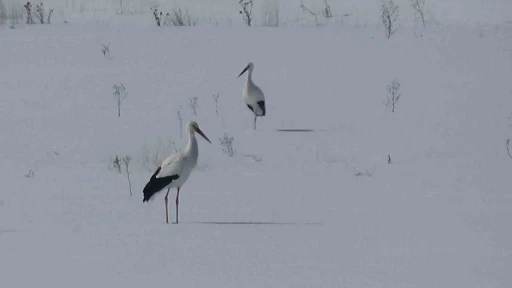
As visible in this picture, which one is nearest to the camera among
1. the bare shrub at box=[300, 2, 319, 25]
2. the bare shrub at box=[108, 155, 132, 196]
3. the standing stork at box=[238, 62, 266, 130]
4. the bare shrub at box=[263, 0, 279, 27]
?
the bare shrub at box=[108, 155, 132, 196]

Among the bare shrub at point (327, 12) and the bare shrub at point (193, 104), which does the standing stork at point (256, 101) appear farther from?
the bare shrub at point (327, 12)

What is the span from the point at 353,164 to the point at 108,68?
576 centimetres

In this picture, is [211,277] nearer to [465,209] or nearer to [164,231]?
[164,231]

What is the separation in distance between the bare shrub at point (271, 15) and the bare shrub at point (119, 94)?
4722 mm

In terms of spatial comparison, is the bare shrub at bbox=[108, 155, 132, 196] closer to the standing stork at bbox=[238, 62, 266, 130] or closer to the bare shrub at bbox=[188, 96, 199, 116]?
the bare shrub at bbox=[188, 96, 199, 116]

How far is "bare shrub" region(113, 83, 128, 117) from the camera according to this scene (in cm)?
1423

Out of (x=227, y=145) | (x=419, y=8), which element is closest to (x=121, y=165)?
(x=227, y=145)

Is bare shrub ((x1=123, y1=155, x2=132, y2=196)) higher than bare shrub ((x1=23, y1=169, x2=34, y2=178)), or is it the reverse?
bare shrub ((x1=123, y1=155, x2=132, y2=196))

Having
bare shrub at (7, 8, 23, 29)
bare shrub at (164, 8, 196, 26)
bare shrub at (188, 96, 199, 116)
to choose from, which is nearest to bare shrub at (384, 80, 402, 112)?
bare shrub at (188, 96, 199, 116)

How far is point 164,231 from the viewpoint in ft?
29.2

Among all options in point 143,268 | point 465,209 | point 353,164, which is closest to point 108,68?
point 353,164

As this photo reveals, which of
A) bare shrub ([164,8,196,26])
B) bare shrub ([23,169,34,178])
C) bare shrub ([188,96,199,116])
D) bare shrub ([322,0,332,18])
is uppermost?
bare shrub ([322,0,332,18])

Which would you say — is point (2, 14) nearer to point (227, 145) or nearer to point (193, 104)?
point (193, 104)

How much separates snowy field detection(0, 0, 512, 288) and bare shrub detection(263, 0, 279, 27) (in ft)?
0.90
